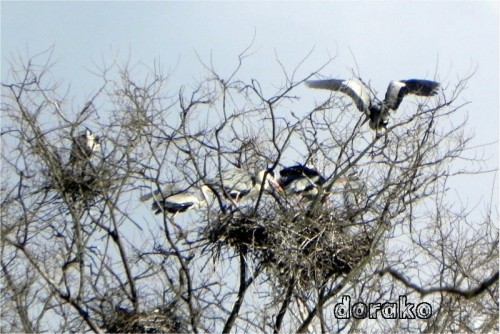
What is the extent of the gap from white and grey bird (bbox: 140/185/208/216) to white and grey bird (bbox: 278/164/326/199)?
2.64ft

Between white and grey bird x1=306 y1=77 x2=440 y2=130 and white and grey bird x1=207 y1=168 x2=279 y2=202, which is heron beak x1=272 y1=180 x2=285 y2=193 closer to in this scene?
white and grey bird x1=207 y1=168 x2=279 y2=202

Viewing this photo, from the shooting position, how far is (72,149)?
9.10 meters

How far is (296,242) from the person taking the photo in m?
8.55

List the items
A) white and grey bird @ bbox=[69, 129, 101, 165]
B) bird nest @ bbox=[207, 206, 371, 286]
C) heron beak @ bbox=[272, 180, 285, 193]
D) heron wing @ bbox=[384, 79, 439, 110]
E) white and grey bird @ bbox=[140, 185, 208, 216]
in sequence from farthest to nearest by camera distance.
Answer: heron wing @ bbox=[384, 79, 439, 110] → white and grey bird @ bbox=[140, 185, 208, 216] → heron beak @ bbox=[272, 180, 285, 193] → white and grey bird @ bbox=[69, 129, 101, 165] → bird nest @ bbox=[207, 206, 371, 286]

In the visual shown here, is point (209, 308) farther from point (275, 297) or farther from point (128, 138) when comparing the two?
point (128, 138)

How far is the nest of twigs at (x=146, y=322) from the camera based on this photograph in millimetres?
8508

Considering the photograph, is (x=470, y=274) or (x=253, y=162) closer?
(x=470, y=274)

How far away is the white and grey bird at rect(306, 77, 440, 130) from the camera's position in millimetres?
9539

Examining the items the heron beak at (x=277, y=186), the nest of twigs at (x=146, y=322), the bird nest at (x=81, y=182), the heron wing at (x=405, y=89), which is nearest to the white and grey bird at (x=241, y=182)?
the heron beak at (x=277, y=186)

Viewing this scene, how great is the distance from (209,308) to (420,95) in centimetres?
380

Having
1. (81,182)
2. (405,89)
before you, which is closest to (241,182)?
(81,182)

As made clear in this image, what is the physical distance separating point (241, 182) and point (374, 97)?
5.18 feet

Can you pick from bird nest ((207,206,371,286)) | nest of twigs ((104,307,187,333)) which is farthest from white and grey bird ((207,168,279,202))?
nest of twigs ((104,307,187,333))

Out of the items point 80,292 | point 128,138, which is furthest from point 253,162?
point 80,292
